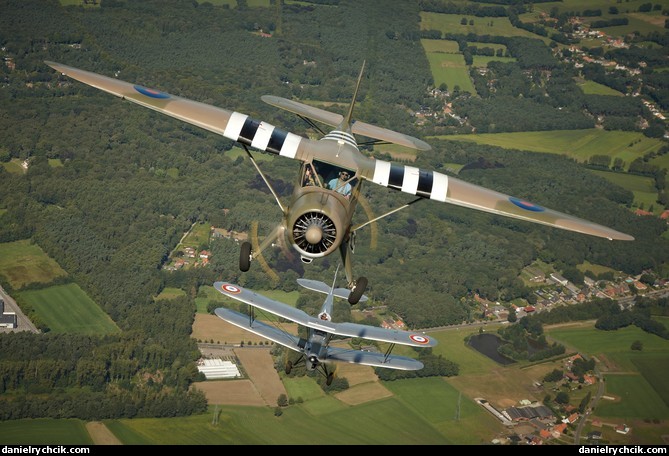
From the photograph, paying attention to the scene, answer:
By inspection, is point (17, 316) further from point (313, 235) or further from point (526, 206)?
point (313, 235)

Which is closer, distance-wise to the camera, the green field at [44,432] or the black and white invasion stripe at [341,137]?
the black and white invasion stripe at [341,137]

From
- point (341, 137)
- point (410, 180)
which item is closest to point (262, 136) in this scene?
point (341, 137)

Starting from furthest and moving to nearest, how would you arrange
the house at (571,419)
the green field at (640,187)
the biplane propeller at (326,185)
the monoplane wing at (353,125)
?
the green field at (640,187), the house at (571,419), the monoplane wing at (353,125), the biplane propeller at (326,185)

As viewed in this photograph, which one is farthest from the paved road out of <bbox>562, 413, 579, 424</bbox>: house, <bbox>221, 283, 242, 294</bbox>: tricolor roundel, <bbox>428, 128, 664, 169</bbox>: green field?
<bbox>428, 128, 664, 169</bbox>: green field

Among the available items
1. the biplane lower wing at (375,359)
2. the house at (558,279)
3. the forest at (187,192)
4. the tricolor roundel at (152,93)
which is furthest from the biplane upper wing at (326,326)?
the house at (558,279)

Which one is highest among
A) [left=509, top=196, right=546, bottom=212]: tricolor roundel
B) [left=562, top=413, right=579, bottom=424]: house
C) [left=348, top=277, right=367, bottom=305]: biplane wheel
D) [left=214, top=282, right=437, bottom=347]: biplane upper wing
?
[left=509, top=196, right=546, bottom=212]: tricolor roundel

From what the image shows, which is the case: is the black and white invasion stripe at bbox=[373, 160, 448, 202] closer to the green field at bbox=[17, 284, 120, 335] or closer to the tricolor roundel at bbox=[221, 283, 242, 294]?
the tricolor roundel at bbox=[221, 283, 242, 294]

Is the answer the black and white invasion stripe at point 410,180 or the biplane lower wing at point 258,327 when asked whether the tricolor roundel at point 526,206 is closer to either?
the black and white invasion stripe at point 410,180
